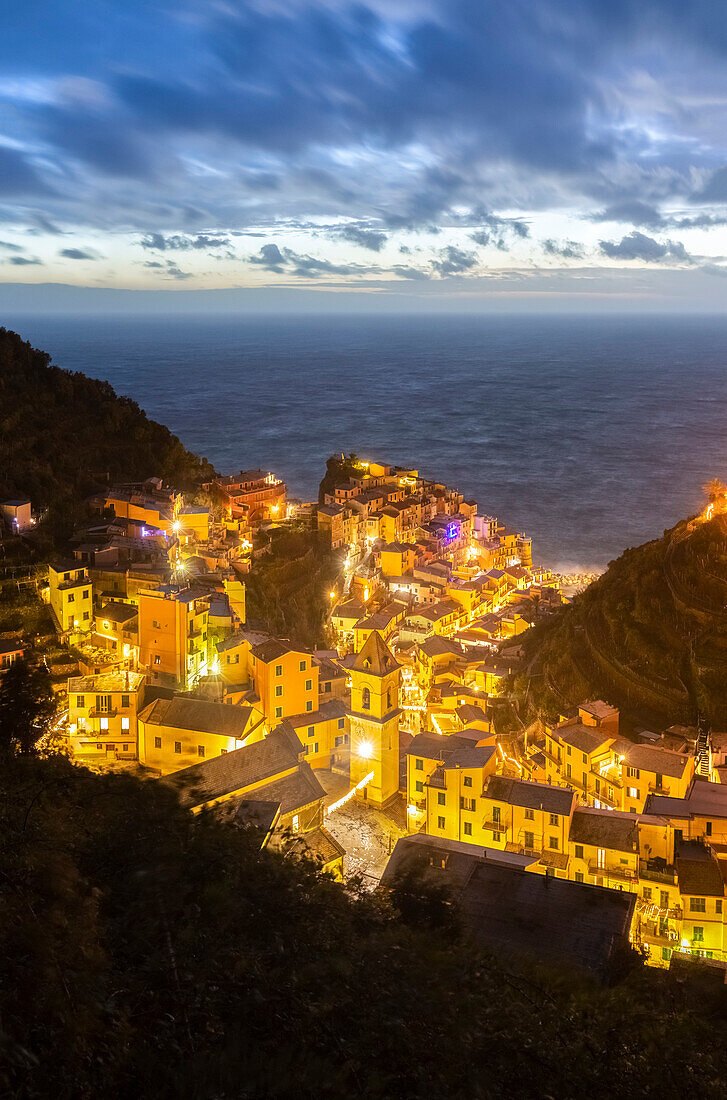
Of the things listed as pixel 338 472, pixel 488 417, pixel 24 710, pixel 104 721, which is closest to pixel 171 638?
pixel 104 721

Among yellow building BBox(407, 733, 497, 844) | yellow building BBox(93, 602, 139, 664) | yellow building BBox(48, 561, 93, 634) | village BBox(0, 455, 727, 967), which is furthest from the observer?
yellow building BBox(48, 561, 93, 634)

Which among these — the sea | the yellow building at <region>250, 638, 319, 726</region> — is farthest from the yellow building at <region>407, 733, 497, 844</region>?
the sea

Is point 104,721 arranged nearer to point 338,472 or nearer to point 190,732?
point 190,732

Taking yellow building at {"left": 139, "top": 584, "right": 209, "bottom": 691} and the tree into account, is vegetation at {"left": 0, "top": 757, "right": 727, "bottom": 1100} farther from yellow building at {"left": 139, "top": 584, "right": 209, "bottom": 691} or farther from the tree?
yellow building at {"left": 139, "top": 584, "right": 209, "bottom": 691}

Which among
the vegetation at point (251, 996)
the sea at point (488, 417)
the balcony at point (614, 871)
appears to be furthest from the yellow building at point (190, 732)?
the sea at point (488, 417)

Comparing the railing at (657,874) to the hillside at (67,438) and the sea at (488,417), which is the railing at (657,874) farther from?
the sea at (488,417)

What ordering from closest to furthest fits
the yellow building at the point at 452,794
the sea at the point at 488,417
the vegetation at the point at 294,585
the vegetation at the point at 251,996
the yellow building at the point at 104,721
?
1. the vegetation at the point at 251,996
2. the yellow building at the point at 452,794
3. the yellow building at the point at 104,721
4. the vegetation at the point at 294,585
5. the sea at the point at 488,417
